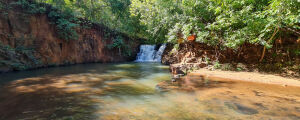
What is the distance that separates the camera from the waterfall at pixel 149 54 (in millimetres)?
18716

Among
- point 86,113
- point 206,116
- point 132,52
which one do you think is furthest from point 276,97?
point 132,52

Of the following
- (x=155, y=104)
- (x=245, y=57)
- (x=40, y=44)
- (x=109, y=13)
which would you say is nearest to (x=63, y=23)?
(x=40, y=44)

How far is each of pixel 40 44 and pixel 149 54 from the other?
11843mm

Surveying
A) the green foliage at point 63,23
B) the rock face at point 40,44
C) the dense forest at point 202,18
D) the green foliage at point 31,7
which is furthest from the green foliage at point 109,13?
the green foliage at point 31,7

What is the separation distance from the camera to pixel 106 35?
1822 centimetres

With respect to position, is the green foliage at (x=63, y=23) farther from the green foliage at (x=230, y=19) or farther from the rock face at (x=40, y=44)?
the green foliage at (x=230, y=19)

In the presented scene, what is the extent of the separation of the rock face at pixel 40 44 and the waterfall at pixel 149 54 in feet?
14.8

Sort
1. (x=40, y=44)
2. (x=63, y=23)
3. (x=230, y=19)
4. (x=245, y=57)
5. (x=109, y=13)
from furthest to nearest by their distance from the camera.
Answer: (x=109, y=13) < (x=63, y=23) < (x=40, y=44) < (x=245, y=57) < (x=230, y=19)

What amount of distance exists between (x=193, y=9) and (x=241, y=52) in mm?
4198

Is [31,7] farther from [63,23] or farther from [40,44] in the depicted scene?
[40,44]

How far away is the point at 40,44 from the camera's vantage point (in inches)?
479

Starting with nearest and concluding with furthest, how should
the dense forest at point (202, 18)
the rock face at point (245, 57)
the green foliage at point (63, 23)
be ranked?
the dense forest at point (202, 18)
the rock face at point (245, 57)
the green foliage at point (63, 23)

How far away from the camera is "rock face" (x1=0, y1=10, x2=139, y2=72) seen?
10.1 metres

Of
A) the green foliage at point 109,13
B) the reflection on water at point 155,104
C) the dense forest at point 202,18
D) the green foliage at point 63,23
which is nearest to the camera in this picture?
the reflection on water at point 155,104
